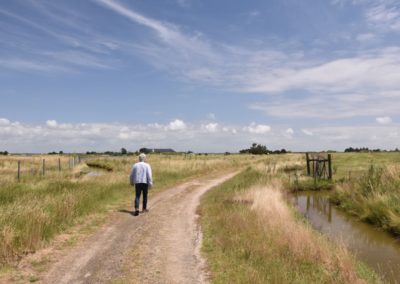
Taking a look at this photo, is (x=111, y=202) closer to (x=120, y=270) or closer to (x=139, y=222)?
(x=139, y=222)

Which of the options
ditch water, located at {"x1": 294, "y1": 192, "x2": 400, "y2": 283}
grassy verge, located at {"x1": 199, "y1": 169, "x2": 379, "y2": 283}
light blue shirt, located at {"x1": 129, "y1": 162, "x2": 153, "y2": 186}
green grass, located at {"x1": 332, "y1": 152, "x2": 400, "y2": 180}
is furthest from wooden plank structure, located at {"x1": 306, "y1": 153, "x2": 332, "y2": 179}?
light blue shirt, located at {"x1": 129, "y1": 162, "x2": 153, "y2": 186}

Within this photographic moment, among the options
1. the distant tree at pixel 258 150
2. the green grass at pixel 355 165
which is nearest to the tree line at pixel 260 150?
the distant tree at pixel 258 150

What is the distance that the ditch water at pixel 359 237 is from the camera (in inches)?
406

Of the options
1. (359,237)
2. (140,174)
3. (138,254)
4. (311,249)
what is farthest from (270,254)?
(140,174)

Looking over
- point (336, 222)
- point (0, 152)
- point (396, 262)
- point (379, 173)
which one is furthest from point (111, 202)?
point (0, 152)

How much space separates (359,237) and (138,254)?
29.2 feet

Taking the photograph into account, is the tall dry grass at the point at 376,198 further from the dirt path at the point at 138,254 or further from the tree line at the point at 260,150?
the tree line at the point at 260,150

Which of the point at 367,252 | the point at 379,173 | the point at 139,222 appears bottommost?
the point at 367,252

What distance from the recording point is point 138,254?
8680 millimetres

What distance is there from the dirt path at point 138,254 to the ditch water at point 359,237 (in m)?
4.37

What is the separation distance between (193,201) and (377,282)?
10759mm

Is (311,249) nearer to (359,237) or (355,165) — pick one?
(359,237)

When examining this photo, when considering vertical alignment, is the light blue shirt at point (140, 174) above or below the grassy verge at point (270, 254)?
above

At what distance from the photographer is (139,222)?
12367 mm
